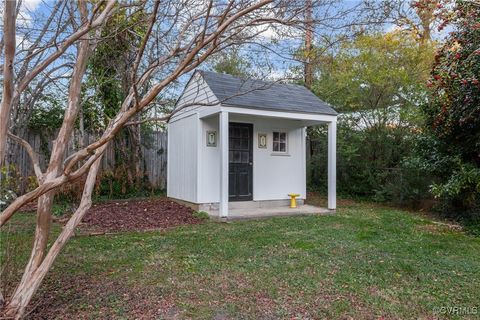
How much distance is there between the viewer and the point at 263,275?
12.1 feet

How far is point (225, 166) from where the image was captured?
6.82m

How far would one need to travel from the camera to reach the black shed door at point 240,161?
812 cm

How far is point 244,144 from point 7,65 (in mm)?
6338

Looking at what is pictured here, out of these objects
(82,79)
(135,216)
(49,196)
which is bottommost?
(135,216)

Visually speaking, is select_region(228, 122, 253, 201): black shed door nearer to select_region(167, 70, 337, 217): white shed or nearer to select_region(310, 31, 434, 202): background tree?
select_region(167, 70, 337, 217): white shed

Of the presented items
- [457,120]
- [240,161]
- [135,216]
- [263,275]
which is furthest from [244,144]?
[263,275]

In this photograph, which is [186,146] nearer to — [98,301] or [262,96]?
[262,96]

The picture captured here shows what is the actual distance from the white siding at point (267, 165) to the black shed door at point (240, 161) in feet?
0.43

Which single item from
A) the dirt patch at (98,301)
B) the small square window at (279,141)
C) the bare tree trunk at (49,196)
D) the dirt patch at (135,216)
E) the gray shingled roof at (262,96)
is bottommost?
the dirt patch at (98,301)

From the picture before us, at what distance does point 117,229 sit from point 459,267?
16.9 feet

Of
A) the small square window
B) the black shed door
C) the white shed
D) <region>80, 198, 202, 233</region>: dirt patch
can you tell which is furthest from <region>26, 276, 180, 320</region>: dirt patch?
Answer: the small square window

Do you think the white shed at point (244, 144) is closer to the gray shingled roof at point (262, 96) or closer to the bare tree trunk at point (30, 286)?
the gray shingled roof at point (262, 96)

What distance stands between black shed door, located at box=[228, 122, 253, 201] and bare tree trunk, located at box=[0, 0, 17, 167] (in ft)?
19.3

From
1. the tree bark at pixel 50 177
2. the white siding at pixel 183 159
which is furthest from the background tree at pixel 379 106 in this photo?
the tree bark at pixel 50 177
